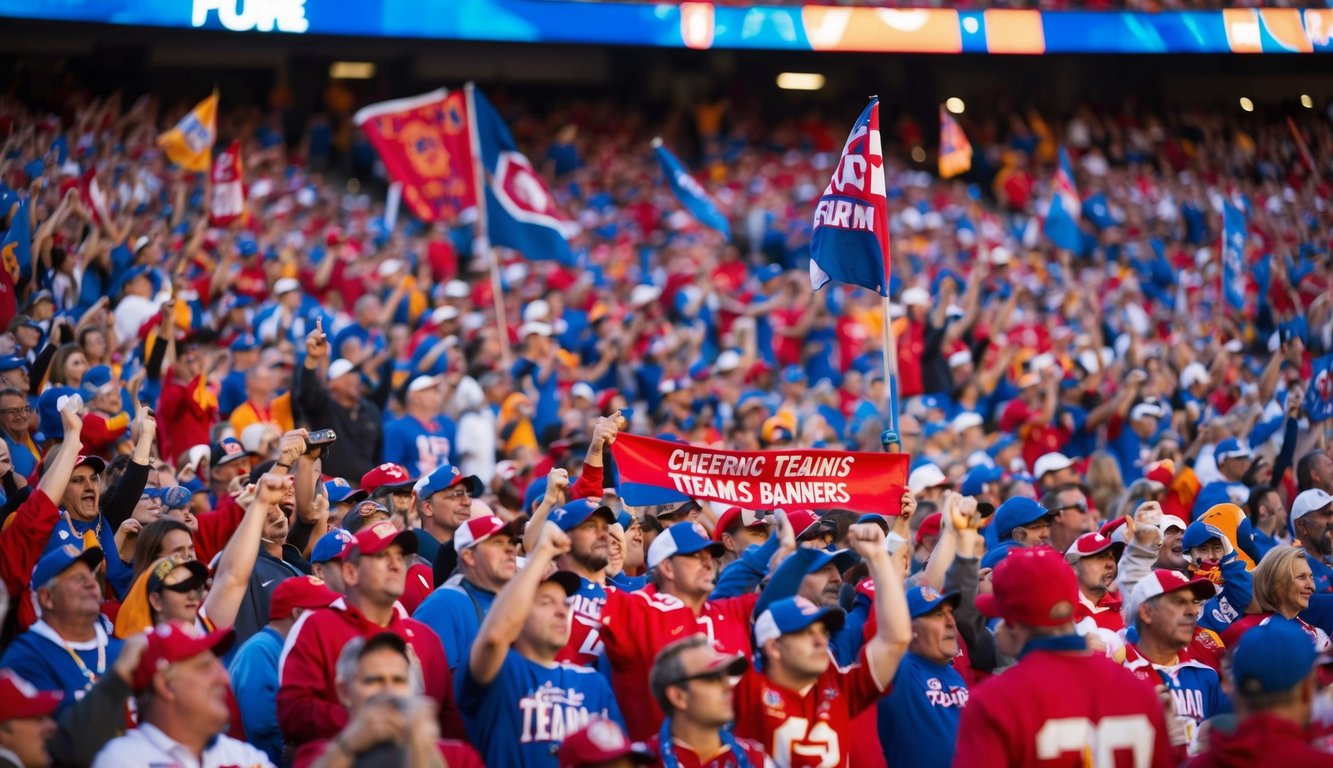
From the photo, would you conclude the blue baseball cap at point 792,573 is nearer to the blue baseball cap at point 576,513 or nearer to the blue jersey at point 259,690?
the blue baseball cap at point 576,513

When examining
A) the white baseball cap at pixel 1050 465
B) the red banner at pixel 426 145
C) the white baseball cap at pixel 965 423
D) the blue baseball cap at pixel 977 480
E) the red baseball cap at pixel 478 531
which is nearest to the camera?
the red baseball cap at pixel 478 531

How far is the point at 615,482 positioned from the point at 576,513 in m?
2.51

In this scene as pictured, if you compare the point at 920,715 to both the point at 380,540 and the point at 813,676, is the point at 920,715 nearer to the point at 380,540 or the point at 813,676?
the point at 813,676

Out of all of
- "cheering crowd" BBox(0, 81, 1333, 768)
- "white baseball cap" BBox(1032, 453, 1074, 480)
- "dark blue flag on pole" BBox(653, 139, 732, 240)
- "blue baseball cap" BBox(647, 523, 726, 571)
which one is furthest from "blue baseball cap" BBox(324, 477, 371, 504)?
"dark blue flag on pole" BBox(653, 139, 732, 240)

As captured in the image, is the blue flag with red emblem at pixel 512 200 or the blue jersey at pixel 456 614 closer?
the blue jersey at pixel 456 614

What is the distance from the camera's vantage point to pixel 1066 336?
16297mm

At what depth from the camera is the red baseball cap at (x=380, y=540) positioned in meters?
5.40

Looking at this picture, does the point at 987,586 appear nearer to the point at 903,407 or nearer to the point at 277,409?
the point at 277,409

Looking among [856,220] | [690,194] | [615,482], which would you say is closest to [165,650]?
[615,482]

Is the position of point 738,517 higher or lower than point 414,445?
lower

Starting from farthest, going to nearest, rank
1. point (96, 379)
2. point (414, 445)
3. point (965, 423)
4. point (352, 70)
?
point (352, 70)
point (965, 423)
point (414, 445)
point (96, 379)

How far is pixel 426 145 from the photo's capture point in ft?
50.3

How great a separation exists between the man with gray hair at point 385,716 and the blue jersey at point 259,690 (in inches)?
29.9

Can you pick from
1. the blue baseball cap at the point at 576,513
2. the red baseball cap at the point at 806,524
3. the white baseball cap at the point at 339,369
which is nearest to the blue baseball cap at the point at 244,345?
the white baseball cap at the point at 339,369
